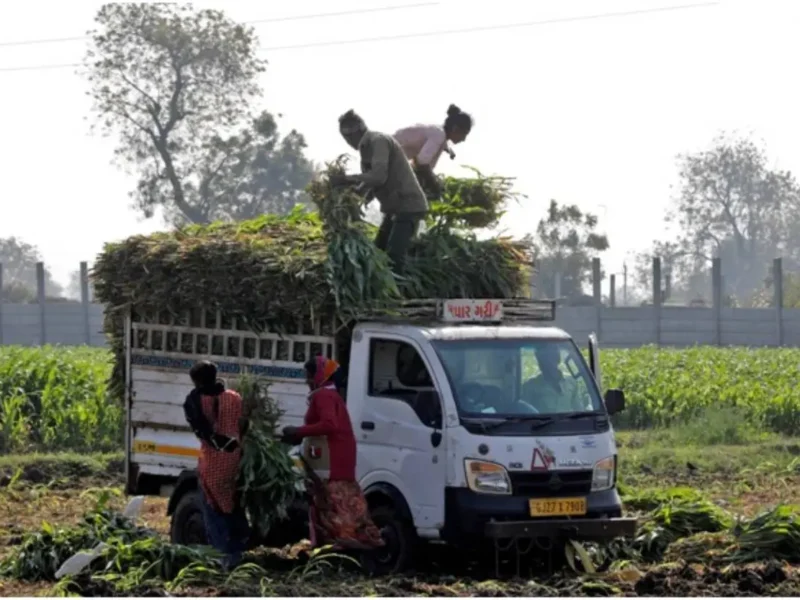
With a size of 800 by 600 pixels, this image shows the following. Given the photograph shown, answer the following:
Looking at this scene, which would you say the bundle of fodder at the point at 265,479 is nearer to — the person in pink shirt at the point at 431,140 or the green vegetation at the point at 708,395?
the person in pink shirt at the point at 431,140

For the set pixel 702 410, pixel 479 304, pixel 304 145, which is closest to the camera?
pixel 479 304

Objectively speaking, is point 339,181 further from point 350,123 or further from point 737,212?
point 737,212

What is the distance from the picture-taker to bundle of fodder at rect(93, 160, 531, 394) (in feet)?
42.2

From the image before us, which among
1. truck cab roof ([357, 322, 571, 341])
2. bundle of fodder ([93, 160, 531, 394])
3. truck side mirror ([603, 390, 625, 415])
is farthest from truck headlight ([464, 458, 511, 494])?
bundle of fodder ([93, 160, 531, 394])

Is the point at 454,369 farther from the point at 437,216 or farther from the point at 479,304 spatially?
the point at 437,216

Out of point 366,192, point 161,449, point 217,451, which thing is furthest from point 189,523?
point 366,192

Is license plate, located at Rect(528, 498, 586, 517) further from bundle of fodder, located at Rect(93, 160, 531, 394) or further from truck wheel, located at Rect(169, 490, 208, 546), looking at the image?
truck wheel, located at Rect(169, 490, 208, 546)

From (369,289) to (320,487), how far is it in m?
1.66

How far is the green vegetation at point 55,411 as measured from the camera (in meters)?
24.1

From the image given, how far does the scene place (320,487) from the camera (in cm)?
1245

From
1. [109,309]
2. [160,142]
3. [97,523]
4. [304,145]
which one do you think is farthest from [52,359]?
[304,145]

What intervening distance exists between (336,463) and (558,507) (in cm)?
173

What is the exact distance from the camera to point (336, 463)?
1223 centimetres

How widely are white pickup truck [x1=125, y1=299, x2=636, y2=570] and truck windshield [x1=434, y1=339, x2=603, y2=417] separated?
0.01 m
